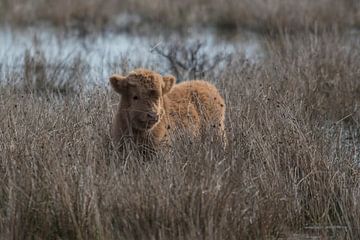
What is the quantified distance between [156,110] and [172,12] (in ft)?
47.7

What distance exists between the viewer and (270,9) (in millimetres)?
Result: 20188

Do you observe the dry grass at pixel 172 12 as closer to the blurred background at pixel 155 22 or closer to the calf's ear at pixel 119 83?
the blurred background at pixel 155 22

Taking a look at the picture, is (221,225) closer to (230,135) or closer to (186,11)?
(230,135)

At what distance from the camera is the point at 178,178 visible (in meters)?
7.20

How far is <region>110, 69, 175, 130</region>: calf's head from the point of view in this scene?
833 cm

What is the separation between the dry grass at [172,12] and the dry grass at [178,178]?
10.5 metres

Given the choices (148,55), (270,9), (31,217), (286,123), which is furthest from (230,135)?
(270,9)

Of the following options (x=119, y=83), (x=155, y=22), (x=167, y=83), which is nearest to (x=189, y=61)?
(x=167, y=83)

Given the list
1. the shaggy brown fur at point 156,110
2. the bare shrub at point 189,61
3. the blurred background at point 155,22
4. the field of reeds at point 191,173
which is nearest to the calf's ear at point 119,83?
the shaggy brown fur at point 156,110

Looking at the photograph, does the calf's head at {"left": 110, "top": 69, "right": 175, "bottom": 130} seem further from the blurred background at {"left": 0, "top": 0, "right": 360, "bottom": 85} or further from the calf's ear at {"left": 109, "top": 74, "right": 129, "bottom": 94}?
the blurred background at {"left": 0, "top": 0, "right": 360, "bottom": 85}

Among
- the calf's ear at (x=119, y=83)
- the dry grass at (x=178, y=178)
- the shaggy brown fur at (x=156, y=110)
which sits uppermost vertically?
the calf's ear at (x=119, y=83)

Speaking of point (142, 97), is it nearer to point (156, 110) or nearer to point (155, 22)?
point (156, 110)

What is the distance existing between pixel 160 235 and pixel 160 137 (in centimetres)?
218

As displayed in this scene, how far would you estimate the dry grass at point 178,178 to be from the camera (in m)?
6.97
